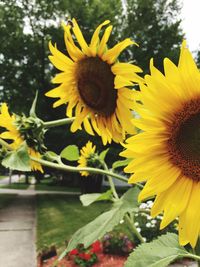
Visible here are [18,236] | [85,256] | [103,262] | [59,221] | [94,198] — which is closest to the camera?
[94,198]

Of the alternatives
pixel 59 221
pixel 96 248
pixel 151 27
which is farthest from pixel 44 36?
pixel 96 248

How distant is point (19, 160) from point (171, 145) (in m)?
0.31

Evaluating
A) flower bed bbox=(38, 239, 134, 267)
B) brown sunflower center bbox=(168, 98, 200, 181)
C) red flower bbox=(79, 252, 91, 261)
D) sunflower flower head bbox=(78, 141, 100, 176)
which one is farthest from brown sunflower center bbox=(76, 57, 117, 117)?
red flower bbox=(79, 252, 91, 261)

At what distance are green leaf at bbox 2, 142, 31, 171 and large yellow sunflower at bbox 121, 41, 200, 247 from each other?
0.84ft

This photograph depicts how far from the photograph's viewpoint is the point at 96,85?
108cm

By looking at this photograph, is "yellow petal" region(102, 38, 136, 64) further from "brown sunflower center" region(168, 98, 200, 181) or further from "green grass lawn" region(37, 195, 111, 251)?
"green grass lawn" region(37, 195, 111, 251)

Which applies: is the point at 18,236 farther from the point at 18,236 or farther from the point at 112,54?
the point at 112,54

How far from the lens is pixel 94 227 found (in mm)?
1032

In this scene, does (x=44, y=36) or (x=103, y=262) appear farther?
(x=44, y=36)

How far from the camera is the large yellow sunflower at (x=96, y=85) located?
2.92ft

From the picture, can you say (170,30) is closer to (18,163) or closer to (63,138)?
(63,138)

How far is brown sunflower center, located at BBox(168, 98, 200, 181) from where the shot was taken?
80cm

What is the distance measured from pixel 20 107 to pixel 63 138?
7.68 feet

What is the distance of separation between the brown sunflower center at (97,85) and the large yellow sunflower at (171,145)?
0.21 metres
